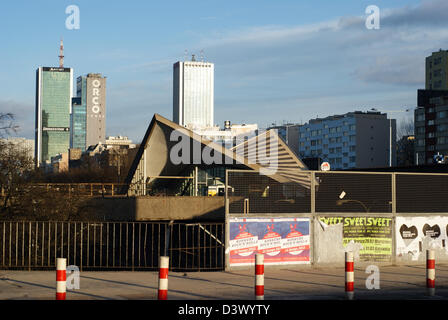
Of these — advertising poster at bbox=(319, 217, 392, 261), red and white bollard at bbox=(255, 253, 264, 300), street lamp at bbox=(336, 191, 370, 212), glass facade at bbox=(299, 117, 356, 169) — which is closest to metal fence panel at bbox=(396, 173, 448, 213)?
advertising poster at bbox=(319, 217, 392, 261)

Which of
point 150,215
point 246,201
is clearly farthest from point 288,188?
point 150,215

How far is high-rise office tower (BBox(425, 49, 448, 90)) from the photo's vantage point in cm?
15025

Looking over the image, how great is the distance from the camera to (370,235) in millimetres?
18109

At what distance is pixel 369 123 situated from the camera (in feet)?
541

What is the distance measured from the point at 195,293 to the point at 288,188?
575 centimetres

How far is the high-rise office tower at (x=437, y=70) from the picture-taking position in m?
150

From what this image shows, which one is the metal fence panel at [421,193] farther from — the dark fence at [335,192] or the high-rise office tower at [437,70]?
the high-rise office tower at [437,70]

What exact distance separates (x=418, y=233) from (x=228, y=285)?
7057 mm

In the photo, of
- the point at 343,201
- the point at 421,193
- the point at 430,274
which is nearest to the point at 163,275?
the point at 430,274

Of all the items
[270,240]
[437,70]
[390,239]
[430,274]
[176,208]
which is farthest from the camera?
[437,70]

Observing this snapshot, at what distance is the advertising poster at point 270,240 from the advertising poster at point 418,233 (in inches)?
116

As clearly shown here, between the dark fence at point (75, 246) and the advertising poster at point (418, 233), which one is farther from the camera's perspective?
the advertising poster at point (418, 233)

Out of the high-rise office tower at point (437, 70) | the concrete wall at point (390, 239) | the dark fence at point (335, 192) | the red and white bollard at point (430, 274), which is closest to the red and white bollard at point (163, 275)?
the red and white bollard at point (430, 274)

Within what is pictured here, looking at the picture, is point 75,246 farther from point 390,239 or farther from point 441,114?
point 441,114
